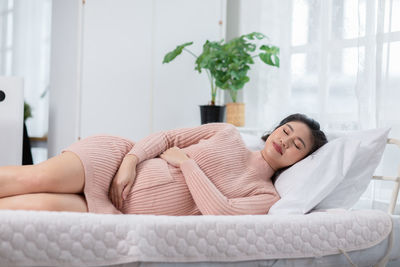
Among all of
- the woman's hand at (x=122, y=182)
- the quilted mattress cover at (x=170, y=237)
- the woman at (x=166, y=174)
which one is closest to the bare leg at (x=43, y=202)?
the woman at (x=166, y=174)

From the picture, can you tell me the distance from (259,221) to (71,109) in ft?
7.48

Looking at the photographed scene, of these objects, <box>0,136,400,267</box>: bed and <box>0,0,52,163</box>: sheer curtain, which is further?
<box>0,0,52,163</box>: sheer curtain

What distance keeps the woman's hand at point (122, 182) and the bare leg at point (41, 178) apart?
13cm

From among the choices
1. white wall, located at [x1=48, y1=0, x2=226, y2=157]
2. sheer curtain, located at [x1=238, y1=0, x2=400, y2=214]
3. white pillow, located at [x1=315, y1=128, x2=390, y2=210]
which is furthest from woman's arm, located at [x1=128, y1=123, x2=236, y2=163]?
white wall, located at [x1=48, y1=0, x2=226, y2=157]

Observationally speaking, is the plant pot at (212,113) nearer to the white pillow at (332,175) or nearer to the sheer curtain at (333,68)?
the sheer curtain at (333,68)

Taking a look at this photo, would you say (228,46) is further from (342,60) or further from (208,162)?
(208,162)

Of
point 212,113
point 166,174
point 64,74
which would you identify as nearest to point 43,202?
point 166,174

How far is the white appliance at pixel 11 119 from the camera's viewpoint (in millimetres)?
1853

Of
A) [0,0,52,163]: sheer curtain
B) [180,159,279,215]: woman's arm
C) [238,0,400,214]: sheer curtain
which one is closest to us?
[180,159,279,215]: woman's arm

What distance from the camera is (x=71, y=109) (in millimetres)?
3115

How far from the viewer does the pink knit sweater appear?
4.67 feet

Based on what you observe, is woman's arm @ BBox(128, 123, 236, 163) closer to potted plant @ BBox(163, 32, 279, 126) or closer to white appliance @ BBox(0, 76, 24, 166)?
white appliance @ BBox(0, 76, 24, 166)

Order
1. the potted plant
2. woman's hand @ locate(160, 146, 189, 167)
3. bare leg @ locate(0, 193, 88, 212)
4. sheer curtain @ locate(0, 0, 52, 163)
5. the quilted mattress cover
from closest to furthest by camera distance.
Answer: the quilted mattress cover, bare leg @ locate(0, 193, 88, 212), woman's hand @ locate(160, 146, 189, 167), the potted plant, sheer curtain @ locate(0, 0, 52, 163)

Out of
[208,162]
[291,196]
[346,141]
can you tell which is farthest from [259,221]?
[346,141]
